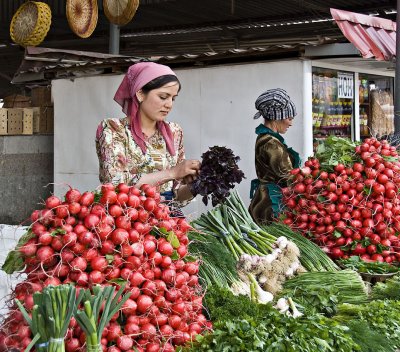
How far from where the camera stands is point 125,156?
140 inches

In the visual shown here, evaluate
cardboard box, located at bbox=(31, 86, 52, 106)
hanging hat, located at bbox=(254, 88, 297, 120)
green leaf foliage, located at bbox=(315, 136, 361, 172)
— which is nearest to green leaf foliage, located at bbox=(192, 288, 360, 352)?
green leaf foliage, located at bbox=(315, 136, 361, 172)

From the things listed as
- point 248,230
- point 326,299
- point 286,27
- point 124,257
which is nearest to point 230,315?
point 124,257

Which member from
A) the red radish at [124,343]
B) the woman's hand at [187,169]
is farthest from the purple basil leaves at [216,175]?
the red radish at [124,343]

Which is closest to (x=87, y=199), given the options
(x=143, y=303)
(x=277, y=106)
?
(x=143, y=303)

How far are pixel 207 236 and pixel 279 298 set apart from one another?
493 mm

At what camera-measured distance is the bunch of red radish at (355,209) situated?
4051 millimetres

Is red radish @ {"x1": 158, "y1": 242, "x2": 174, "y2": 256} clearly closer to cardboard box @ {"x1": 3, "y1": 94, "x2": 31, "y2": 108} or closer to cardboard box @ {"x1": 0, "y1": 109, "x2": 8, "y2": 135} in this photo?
cardboard box @ {"x1": 0, "y1": 109, "x2": 8, "y2": 135}

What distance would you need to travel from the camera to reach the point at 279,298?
10.5 ft

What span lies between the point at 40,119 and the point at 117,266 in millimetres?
7708

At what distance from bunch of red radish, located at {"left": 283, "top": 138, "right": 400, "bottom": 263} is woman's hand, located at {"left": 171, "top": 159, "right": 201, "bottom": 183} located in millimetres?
1012

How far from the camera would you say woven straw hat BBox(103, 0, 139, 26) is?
29.5ft

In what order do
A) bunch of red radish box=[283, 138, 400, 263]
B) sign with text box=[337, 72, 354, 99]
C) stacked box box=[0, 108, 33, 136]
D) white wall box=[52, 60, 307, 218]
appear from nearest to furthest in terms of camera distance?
bunch of red radish box=[283, 138, 400, 263] → white wall box=[52, 60, 307, 218] → sign with text box=[337, 72, 354, 99] → stacked box box=[0, 108, 33, 136]

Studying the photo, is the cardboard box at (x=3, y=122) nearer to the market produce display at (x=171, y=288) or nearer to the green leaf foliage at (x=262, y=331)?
the market produce display at (x=171, y=288)

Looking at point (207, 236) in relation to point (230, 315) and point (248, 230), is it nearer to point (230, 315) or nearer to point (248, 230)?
point (248, 230)
